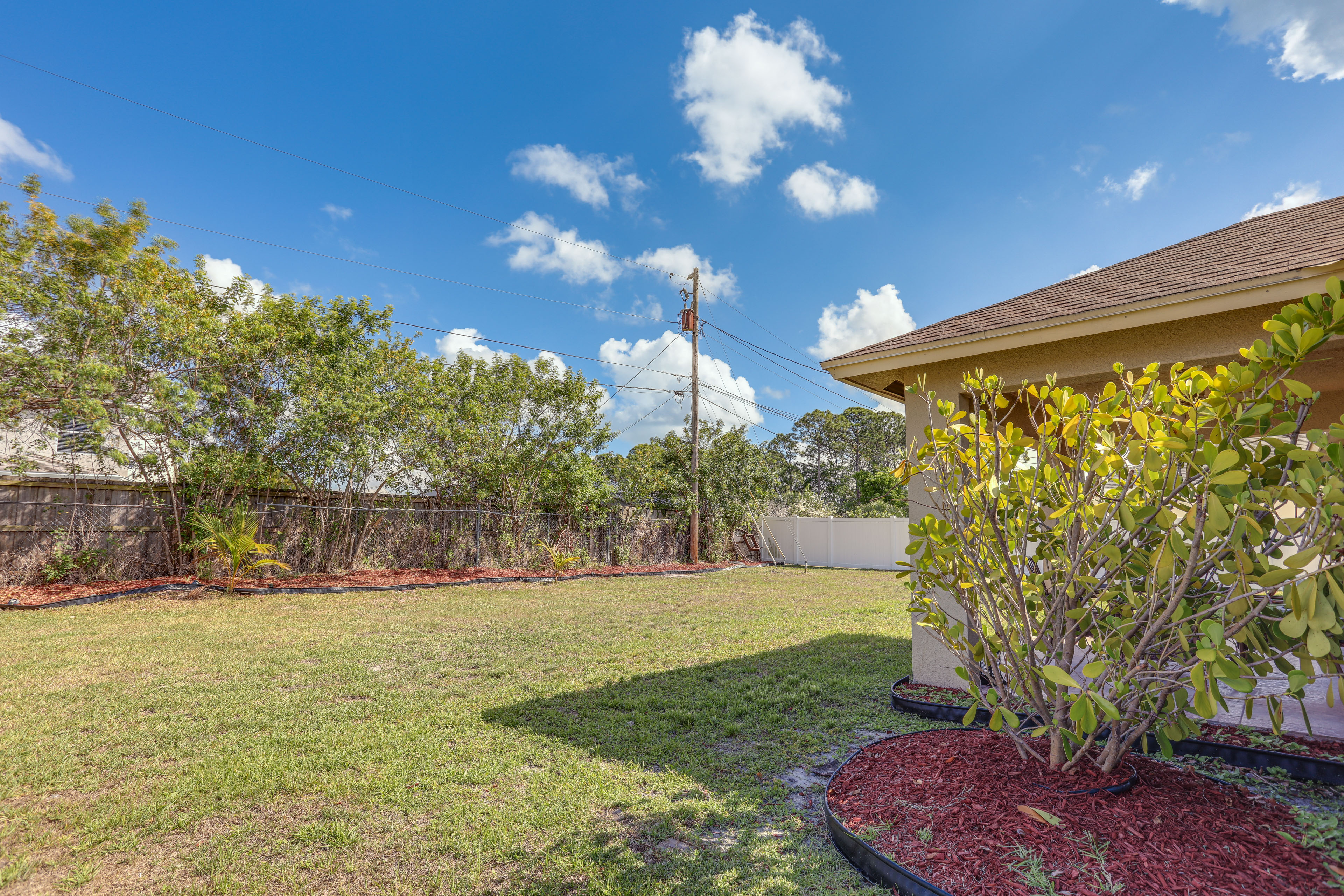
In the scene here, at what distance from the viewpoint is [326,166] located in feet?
39.5

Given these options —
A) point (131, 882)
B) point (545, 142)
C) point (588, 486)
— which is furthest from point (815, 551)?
point (131, 882)

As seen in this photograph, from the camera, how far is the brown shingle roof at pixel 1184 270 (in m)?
3.43

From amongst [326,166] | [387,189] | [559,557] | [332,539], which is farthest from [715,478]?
[326,166]

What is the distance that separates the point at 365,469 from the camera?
36.0 ft

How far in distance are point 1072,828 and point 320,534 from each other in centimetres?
1213

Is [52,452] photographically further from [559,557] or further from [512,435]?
[559,557]

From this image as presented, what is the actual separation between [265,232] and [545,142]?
20.6ft

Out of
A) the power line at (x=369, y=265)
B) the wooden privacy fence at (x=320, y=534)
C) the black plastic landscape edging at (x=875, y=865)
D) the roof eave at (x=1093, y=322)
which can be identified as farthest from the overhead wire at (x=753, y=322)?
the black plastic landscape edging at (x=875, y=865)

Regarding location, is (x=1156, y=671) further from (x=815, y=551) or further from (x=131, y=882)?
(x=815, y=551)

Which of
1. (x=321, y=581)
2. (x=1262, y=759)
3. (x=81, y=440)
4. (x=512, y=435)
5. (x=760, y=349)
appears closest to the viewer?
(x=1262, y=759)

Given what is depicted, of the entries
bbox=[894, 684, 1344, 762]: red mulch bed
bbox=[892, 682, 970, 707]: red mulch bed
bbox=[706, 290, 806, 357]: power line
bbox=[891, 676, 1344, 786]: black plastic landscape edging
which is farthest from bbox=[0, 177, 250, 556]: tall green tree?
bbox=[706, 290, 806, 357]: power line

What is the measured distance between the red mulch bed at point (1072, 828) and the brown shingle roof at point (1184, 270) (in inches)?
112

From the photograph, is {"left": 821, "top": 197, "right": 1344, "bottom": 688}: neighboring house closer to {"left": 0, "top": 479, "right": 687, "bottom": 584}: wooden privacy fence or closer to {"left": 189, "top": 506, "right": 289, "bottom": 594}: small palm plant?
{"left": 189, "top": 506, "right": 289, "bottom": 594}: small palm plant

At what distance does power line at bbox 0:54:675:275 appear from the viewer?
8766 mm
